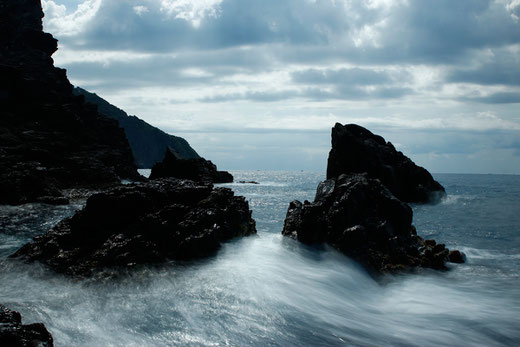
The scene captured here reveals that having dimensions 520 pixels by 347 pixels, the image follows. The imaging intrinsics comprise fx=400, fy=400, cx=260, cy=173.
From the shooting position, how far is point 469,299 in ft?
50.6

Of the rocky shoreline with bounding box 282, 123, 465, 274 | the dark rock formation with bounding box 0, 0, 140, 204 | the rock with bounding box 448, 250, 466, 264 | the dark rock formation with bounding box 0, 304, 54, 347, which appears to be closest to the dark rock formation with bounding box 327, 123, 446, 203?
the dark rock formation with bounding box 0, 0, 140, 204

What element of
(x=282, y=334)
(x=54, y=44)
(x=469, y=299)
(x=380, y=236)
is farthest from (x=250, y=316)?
(x=54, y=44)

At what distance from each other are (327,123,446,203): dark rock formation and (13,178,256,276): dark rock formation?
48.5 m

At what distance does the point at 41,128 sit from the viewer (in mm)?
56031

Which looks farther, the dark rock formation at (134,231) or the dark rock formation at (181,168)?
the dark rock formation at (181,168)

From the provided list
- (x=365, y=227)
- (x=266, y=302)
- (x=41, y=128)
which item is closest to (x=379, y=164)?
(x=365, y=227)

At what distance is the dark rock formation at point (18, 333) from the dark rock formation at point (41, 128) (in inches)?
1155

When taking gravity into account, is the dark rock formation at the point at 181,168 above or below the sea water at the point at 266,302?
above

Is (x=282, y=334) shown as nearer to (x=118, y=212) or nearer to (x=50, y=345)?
(x=50, y=345)

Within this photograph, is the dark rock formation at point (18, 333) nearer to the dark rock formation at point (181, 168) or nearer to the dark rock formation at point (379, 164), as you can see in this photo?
the dark rock formation at point (379, 164)

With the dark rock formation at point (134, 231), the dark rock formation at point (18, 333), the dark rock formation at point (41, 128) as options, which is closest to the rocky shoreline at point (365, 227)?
the dark rock formation at point (134, 231)

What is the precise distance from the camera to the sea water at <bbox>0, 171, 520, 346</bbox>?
9.41 m

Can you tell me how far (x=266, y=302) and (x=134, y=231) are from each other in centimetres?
619

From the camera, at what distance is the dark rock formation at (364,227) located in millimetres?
19406
